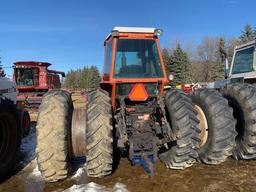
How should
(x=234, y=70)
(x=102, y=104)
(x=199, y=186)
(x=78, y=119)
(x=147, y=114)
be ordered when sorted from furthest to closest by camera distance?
(x=234, y=70) < (x=147, y=114) < (x=78, y=119) < (x=102, y=104) < (x=199, y=186)

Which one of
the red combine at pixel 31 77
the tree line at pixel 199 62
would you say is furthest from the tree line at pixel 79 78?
the red combine at pixel 31 77

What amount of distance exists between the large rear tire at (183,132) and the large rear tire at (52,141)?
6.10 ft

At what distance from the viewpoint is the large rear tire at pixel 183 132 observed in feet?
17.8

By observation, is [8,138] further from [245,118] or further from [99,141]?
[245,118]

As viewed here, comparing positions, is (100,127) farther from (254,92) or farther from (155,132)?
(254,92)

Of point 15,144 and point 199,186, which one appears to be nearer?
point 199,186

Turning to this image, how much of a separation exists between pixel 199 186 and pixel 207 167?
1.03 meters

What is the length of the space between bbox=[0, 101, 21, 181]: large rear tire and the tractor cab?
2000 millimetres

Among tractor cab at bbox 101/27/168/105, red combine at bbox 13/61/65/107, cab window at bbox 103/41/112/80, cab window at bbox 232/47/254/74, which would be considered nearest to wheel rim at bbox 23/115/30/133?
cab window at bbox 103/41/112/80

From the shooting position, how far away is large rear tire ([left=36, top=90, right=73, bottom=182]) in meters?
5.05

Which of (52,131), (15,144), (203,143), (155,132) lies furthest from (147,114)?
(15,144)

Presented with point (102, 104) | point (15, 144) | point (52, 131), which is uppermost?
point (102, 104)

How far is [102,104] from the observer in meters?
5.40

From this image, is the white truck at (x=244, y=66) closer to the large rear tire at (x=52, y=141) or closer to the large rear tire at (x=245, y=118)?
the large rear tire at (x=245, y=118)
